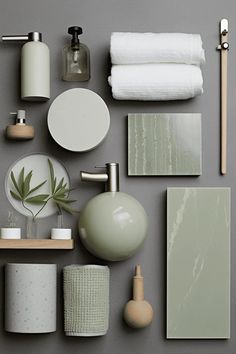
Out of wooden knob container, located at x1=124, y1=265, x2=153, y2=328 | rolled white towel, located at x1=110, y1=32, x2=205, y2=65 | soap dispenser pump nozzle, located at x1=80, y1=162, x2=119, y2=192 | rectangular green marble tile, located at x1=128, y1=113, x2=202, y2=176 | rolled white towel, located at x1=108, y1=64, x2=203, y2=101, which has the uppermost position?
rolled white towel, located at x1=110, y1=32, x2=205, y2=65

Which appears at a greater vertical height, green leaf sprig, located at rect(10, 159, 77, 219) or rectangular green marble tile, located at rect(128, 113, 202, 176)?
rectangular green marble tile, located at rect(128, 113, 202, 176)

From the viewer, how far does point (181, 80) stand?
2287 mm

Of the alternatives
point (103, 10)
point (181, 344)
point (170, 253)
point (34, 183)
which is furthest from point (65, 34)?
point (181, 344)

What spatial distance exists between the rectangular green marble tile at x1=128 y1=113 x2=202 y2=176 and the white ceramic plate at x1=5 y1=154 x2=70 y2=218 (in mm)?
213

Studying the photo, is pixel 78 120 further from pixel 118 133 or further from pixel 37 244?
pixel 37 244

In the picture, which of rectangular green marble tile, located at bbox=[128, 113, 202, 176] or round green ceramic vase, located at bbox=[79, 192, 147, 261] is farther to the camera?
rectangular green marble tile, located at bbox=[128, 113, 202, 176]

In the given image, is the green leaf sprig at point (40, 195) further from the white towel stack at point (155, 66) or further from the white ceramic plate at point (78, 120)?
the white towel stack at point (155, 66)

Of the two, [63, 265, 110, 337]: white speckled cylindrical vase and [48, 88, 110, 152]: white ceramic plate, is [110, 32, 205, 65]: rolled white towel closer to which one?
[48, 88, 110, 152]: white ceramic plate

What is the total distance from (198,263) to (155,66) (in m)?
0.57

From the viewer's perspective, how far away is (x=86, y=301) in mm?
2268

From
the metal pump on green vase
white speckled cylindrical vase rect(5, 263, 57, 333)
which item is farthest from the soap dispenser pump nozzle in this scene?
white speckled cylindrical vase rect(5, 263, 57, 333)

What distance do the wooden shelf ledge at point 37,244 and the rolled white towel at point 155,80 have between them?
1.44 ft

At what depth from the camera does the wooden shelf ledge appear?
2.28m

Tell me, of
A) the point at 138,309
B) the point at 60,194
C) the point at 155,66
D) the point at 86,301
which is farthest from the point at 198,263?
the point at 155,66
